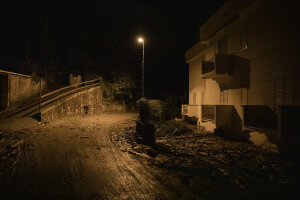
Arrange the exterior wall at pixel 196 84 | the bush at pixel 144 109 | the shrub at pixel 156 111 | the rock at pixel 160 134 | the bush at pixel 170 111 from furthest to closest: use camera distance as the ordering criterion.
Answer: the bush at pixel 170 111
the shrub at pixel 156 111
the exterior wall at pixel 196 84
the bush at pixel 144 109
the rock at pixel 160 134

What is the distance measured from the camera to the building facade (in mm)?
7579

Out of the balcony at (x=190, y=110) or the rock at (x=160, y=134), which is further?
the balcony at (x=190, y=110)

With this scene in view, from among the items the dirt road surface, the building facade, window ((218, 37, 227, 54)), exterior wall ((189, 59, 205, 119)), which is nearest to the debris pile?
the dirt road surface

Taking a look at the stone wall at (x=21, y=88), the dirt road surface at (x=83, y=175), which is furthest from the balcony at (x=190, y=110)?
the stone wall at (x=21, y=88)

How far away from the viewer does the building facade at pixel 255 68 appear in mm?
7579

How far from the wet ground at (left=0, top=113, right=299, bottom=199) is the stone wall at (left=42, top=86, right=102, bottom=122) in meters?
5.55

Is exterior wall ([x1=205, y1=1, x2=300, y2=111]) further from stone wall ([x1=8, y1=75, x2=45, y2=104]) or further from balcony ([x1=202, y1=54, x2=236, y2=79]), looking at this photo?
stone wall ([x1=8, y1=75, x2=45, y2=104])

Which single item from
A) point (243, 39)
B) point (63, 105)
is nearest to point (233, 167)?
point (243, 39)

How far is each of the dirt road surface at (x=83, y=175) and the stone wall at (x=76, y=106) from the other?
5.91 metres

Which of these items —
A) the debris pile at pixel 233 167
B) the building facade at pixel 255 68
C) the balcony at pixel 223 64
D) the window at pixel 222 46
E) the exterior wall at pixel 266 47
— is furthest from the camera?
the window at pixel 222 46

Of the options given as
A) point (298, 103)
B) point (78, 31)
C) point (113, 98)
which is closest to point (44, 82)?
point (113, 98)

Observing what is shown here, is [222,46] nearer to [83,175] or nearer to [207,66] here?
[207,66]

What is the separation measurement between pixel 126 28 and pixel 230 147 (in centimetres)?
2790

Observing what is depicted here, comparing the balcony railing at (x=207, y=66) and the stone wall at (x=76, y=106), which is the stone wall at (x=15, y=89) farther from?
the balcony railing at (x=207, y=66)
